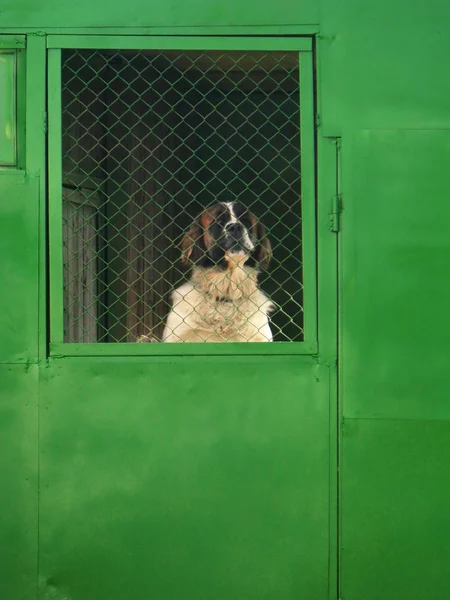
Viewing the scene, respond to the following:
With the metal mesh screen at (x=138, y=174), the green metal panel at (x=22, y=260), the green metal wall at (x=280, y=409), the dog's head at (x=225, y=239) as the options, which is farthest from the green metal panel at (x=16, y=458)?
the dog's head at (x=225, y=239)

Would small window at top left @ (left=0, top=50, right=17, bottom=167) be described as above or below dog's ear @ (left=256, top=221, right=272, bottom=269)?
above

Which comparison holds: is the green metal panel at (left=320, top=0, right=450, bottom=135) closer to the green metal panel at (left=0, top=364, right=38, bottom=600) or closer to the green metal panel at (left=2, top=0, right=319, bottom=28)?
the green metal panel at (left=2, top=0, right=319, bottom=28)

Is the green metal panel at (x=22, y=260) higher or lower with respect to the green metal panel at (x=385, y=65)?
lower

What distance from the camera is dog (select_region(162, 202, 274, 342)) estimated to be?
4684 millimetres

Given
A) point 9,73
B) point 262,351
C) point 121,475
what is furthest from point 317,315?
point 9,73

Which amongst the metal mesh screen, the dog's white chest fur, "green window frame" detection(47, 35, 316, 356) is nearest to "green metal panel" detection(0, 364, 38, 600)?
"green window frame" detection(47, 35, 316, 356)

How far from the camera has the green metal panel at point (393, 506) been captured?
358 cm

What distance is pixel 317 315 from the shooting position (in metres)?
3.60

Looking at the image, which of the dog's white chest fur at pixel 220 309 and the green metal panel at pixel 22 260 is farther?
the dog's white chest fur at pixel 220 309

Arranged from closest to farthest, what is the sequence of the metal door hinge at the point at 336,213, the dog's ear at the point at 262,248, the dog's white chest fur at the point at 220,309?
the metal door hinge at the point at 336,213
the dog's white chest fur at the point at 220,309
the dog's ear at the point at 262,248

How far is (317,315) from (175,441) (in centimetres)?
86

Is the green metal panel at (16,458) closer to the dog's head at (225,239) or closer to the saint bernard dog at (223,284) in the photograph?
the saint bernard dog at (223,284)

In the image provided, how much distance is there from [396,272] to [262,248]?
58.8 inches

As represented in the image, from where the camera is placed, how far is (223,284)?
4809 mm
